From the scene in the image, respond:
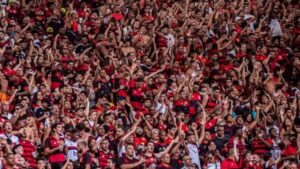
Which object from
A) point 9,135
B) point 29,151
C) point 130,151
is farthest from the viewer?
point 130,151

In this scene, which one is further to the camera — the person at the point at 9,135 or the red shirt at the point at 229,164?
the red shirt at the point at 229,164

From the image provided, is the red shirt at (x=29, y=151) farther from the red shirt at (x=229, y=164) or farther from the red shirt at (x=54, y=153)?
the red shirt at (x=229, y=164)

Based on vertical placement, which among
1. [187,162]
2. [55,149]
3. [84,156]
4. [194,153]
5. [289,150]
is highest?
[55,149]

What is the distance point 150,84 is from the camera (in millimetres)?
18453

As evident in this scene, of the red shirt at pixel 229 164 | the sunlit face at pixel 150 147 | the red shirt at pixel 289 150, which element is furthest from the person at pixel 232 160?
the sunlit face at pixel 150 147

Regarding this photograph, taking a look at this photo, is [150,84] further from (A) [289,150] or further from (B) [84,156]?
(B) [84,156]

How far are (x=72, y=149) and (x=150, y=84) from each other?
3944 mm

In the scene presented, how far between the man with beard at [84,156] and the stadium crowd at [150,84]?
2cm

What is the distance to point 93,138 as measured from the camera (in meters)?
15.3

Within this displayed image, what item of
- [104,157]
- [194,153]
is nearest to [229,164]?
[194,153]

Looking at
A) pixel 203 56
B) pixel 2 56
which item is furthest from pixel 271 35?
pixel 2 56

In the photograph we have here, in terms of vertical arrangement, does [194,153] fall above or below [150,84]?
below

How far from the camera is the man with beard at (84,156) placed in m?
14.6

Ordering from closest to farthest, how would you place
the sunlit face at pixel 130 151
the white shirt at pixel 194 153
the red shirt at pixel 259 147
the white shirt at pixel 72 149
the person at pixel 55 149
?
1. the person at pixel 55 149
2. the white shirt at pixel 72 149
3. the sunlit face at pixel 130 151
4. the white shirt at pixel 194 153
5. the red shirt at pixel 259 147
